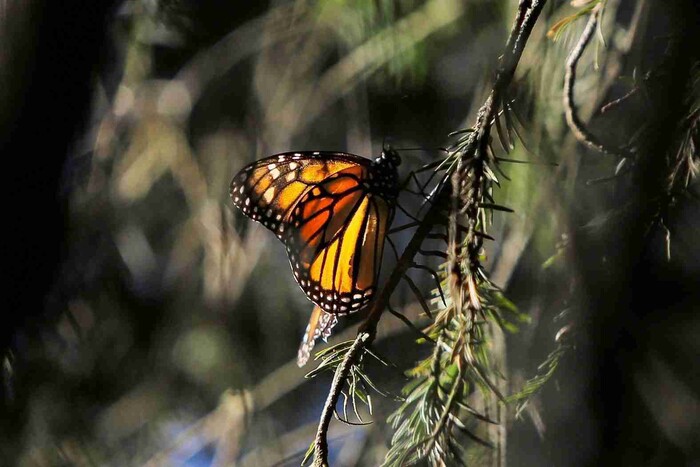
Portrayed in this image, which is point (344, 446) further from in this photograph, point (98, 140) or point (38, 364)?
point (98, 140)

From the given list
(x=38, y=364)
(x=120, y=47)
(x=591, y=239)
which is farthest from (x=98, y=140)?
(x=591, y=239)

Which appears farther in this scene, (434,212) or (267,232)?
(267,232)

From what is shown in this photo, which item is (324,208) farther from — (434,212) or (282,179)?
(434,212)

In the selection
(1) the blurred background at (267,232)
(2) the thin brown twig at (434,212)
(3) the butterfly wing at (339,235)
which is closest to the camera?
(2) the thin brown twig at (434,212)

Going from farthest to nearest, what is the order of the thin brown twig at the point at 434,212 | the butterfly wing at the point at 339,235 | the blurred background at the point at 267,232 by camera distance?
the butterfly wing at the point at 339,235, the blurred background at the point at 267,232, the thin brown twig at the point at 434,212

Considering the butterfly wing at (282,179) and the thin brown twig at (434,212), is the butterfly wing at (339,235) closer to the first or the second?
the butterfly wing at (282,179)

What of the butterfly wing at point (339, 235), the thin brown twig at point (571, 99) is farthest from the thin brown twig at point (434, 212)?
the butterfly wing at point (339, 235)

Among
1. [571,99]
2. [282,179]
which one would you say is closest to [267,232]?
[282,179]

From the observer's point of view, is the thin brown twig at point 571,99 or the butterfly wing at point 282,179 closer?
the thin brown twig at point 571,99

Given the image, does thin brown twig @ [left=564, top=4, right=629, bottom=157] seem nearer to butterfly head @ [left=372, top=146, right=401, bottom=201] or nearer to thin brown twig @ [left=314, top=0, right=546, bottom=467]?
thin brown twig @ [left=314, top=0, right=546, bottom=467]
